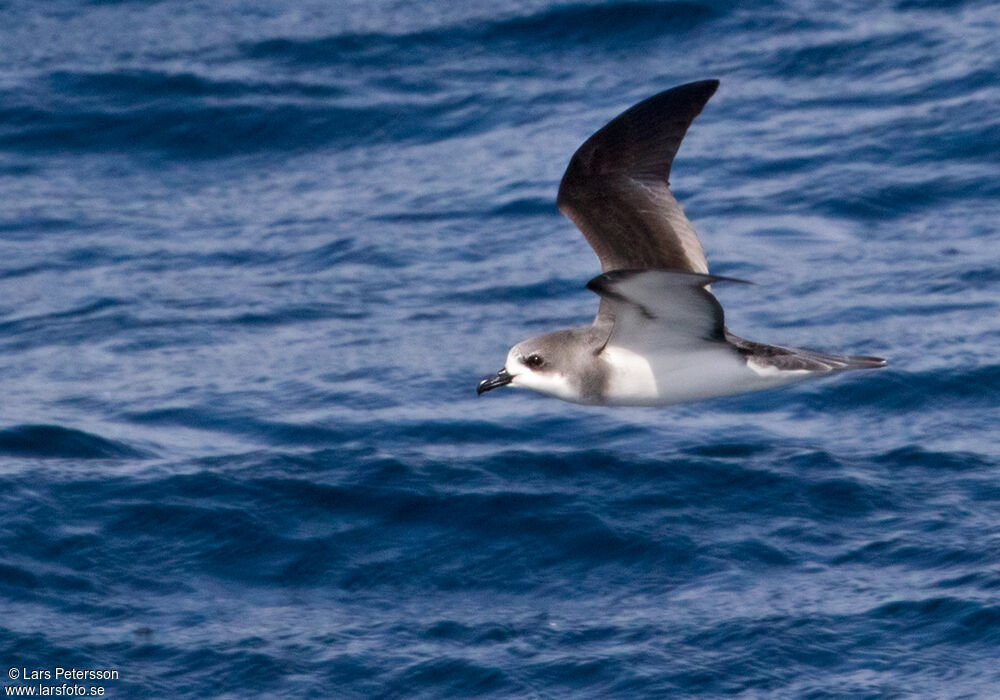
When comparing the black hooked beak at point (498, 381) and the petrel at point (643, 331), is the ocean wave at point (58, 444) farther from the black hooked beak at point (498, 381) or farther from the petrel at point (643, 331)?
the petrel at point (643, 331)

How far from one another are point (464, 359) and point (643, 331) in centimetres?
428

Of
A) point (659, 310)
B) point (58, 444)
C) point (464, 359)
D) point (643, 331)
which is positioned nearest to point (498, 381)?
point (643, 331)

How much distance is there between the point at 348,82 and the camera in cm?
1830

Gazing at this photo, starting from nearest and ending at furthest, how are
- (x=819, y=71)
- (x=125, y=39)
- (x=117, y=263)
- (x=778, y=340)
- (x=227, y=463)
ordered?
1. (x=227, y=463)
2. (x=778, y=340)
3. (x=117, y=263)
4. (x=819, y=71)
5. (x=125, y=39)

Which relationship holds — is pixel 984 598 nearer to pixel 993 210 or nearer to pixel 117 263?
pixel 993 210

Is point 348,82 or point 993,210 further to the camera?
point 348,82

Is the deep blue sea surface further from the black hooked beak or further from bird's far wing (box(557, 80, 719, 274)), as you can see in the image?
bird's far wing (box(557, 80, 719, 274))

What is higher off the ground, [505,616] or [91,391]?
[91,391]

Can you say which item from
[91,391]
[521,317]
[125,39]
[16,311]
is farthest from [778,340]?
[125,39]

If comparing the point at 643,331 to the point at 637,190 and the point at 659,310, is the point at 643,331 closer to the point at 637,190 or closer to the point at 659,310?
the point at 659,310

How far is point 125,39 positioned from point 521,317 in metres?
8.31

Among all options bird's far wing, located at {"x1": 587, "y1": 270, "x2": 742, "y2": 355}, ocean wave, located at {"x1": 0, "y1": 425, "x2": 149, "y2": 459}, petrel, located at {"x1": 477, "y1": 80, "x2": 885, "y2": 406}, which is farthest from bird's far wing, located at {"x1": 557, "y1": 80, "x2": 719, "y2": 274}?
ocean wave, located at {"x1": 0, "y1": 425, "x2": 149, "y2": 459}

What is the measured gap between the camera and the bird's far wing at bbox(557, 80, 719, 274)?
9305mm

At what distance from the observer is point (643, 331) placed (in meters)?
9.16
